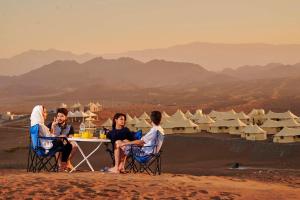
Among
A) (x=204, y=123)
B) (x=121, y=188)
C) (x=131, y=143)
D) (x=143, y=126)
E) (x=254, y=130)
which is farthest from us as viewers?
(x=204, y=123)

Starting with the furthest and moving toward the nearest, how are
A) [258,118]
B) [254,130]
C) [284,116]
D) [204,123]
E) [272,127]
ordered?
1. [258,118]
2. [204,123]
3. [284,116]
4. [272,127]
5. [254,130]

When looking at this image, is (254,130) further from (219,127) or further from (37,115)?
(37,115)

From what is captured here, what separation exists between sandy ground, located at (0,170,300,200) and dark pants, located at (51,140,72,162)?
705mm

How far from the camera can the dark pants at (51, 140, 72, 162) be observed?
1122 cm

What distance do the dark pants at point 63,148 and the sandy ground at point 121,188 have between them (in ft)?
2.31

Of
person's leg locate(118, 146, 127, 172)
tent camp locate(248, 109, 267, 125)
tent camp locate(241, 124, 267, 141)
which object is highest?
tent camp locate(248, 109, 267, 125)

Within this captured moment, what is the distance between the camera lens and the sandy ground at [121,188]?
28.9 feet

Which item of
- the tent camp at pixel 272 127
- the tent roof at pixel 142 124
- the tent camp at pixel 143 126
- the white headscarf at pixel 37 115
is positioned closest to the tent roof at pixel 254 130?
the tent camp at pixel 272 127

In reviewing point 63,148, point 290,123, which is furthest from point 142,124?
point 63,148

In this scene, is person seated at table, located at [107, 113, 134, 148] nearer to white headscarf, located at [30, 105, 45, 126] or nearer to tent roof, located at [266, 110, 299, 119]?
white headscarf, located at [30, 105, 45, 126]

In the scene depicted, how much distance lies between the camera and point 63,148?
37.6 ft

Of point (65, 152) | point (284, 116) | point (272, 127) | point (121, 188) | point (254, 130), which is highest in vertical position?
point (284, 116)

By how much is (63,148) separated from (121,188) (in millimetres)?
2507

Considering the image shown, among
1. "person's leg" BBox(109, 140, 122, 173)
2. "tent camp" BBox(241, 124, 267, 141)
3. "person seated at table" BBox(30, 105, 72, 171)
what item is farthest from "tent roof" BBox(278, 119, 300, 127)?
"person seated at table" BBox(30, 105, 72, 171)
